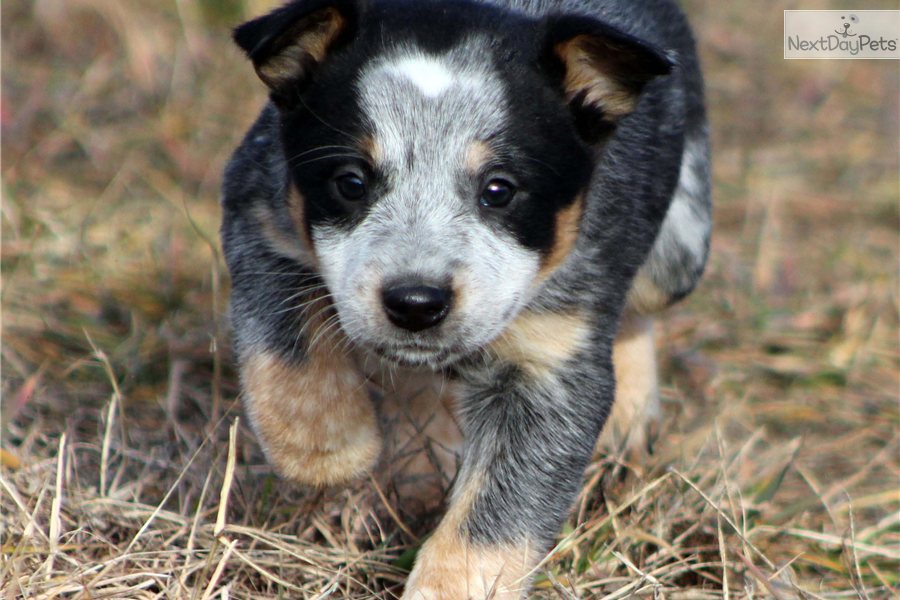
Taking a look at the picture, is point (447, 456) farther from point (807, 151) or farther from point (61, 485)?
point (807, 151)

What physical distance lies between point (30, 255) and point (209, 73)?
8.33ft

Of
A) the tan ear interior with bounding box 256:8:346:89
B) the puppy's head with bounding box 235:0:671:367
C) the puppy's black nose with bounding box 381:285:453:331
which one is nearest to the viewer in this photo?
the puppy's black nose with bounding box 381:285:453:331

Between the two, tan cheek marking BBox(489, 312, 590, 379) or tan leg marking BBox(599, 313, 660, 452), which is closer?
tan cheek marking BBox(489, 312, 590, 379)

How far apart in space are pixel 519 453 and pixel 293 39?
1.42 metres

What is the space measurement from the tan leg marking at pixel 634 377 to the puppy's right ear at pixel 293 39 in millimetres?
1913

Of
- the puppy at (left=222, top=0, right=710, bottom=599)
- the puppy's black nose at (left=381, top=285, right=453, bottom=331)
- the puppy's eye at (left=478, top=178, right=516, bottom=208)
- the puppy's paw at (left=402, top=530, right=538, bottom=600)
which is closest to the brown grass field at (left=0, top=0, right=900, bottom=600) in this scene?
the puppy's paw at (left=402, top=530, right=538, bottom=600)

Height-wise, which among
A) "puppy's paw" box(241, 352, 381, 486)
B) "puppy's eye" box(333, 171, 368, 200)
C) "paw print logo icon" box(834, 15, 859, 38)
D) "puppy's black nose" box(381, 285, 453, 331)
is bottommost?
"paw print logo icon" box(834, 15, 859, 38)

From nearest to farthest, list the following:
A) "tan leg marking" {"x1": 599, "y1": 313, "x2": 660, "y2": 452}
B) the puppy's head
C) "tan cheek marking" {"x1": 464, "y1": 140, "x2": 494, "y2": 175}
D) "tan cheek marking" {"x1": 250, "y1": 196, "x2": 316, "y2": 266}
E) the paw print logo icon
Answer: the puppy's head, "tan cheek marking" {"x1": 464, "y1": 140, "x2": 494, "y2": 175}, "tan cheek marking" {"x1": 250, "y1": 196, "x2": 316, "y2": 266}, "tan leg marking" {"x1": 599, "y1": 313, "x2": 660, "y2": 452}, the paw print logo icon

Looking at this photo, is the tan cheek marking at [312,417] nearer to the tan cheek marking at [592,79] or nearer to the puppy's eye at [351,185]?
the puppy's eye at [351,185]

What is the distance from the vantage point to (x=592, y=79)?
3.94 m

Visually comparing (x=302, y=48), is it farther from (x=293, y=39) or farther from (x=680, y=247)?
(x=680, y=247)

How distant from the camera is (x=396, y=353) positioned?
3.67 metres

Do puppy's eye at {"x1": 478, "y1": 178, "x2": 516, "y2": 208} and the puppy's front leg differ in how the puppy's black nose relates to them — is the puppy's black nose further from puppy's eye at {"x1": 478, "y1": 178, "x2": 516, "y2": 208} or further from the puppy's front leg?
the puppy's front leg

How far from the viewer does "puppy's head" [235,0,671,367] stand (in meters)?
3.58
